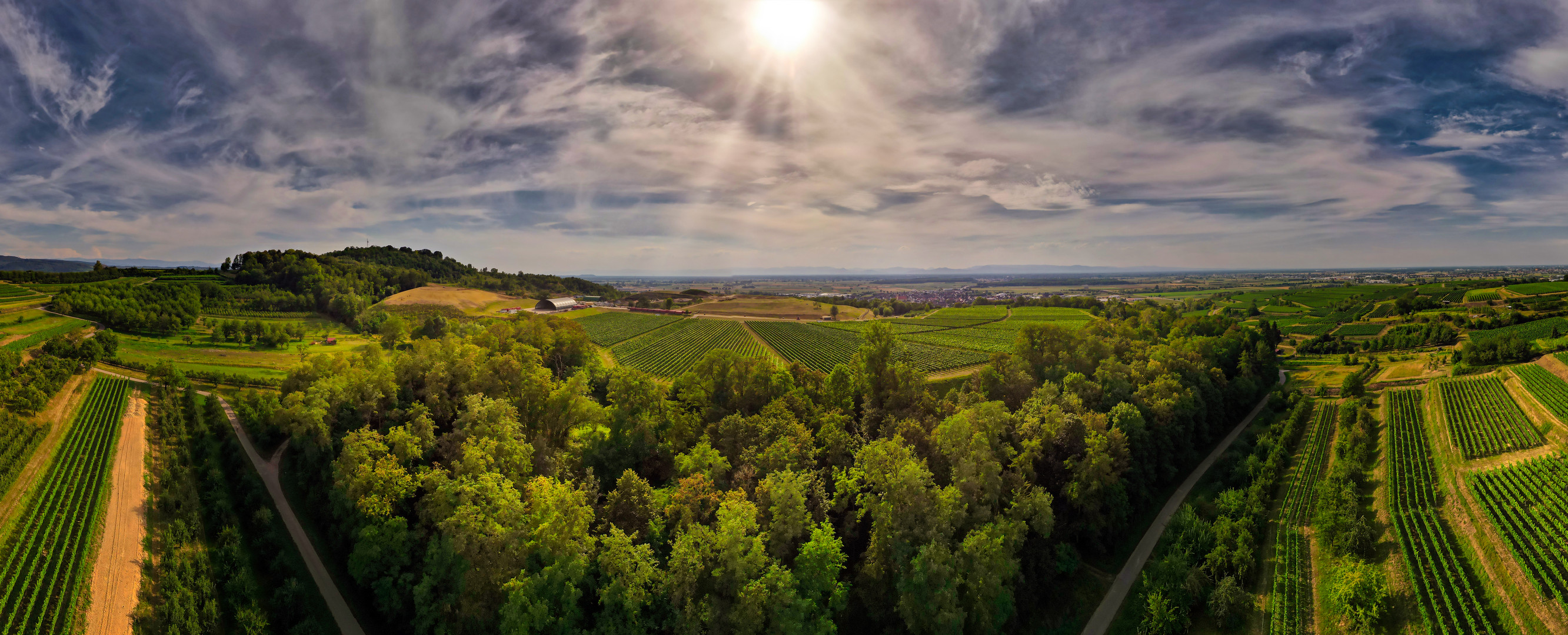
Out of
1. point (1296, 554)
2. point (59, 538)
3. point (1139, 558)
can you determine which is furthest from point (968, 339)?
point (59, 538)

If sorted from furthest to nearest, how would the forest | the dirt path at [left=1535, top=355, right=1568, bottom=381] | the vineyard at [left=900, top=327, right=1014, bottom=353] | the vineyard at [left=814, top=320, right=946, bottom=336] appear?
the vineyard at [left=814, top=320, right=946, bottom=336] → the vineyard at [left=900, top=327, right=1014, bottom=353] → the dirt path at [left=1535, top=355, right=1568, bottom=381] → the forest

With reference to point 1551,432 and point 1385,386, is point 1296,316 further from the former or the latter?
point 1551,432

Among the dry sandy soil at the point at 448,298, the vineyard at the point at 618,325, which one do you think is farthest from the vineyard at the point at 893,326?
the dry sandy soil at the point at 448,298

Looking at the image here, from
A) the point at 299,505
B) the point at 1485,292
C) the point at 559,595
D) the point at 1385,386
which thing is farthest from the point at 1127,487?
the point at 1485,292

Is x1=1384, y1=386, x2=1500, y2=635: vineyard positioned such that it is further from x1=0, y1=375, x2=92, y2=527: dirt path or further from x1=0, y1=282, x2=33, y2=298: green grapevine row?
x1=0, y1=282, x2=33, y2=298: green grapevine row

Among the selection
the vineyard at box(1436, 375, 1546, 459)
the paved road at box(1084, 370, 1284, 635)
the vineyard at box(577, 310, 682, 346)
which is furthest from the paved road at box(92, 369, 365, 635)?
the vineyard at box(1436, 375, 1546, 459)

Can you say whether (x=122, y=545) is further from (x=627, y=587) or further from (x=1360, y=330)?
(x=1360, y=330)
